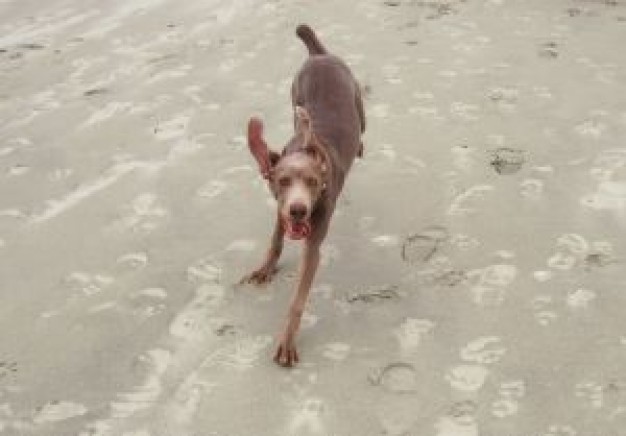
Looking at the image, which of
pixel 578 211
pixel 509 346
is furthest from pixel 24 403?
pixel 578 211

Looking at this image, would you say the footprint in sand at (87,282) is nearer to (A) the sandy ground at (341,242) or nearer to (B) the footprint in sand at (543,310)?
(A) the sandy ground at (341,242)

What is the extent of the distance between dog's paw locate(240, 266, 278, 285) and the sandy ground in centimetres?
6

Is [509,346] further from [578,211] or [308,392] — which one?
[578,211]

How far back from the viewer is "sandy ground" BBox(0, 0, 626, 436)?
383cm

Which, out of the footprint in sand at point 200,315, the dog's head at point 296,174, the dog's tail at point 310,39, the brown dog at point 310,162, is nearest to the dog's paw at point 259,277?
the brown dog at point 310,162

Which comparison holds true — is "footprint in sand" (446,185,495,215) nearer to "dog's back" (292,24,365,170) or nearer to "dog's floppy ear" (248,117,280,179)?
"dog's back" (292,24,365,170)

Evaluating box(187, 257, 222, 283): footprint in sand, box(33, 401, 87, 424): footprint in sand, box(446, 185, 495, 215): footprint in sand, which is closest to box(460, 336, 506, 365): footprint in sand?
box(446, 185, 495, 215): footprint in sand

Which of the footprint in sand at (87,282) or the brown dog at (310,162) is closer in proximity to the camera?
the brown dog at (310,162)

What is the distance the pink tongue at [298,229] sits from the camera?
3.85 meters

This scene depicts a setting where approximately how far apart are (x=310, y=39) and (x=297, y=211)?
2002 millimetres

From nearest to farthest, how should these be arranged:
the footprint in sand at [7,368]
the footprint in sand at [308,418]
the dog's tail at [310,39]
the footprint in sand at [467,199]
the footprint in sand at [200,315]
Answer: the footprint in sand at [308,418], the footprint in sand at [7,368], the footprint in sand at [200,315], the footprint in sand at [467,199], the dog's tail at [310,39]

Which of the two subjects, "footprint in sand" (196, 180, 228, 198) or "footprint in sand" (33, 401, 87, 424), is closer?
"footprint in sand" (33, 401, 87, 424)

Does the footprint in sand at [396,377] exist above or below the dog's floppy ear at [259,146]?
below

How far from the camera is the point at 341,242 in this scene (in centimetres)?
505
